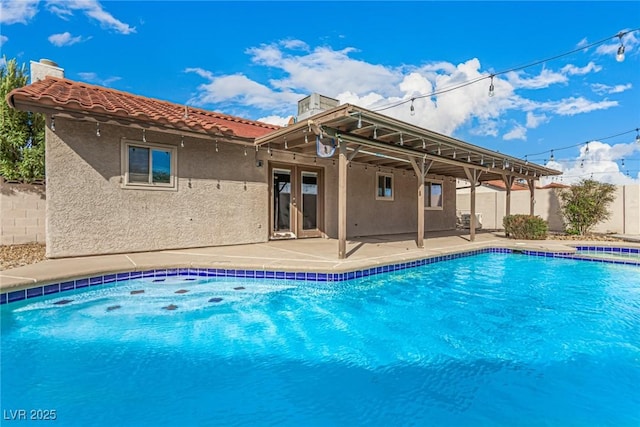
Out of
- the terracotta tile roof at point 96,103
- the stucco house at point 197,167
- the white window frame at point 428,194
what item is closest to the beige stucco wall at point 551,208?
the white window frame at point 428,194

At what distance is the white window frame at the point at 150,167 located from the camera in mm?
7000

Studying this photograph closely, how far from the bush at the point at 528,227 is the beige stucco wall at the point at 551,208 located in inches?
183

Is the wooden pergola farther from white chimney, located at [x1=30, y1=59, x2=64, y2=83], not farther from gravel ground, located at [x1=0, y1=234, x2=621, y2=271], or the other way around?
white chimney, located at [x1=30, y1=59, x2=64, y2=83]

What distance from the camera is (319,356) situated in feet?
11.0

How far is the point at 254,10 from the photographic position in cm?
1019

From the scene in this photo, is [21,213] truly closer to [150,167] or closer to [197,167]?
[150,167]

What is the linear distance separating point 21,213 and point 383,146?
8.99 metres

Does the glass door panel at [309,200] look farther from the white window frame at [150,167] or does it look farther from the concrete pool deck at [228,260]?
the white window frame at [150,167]

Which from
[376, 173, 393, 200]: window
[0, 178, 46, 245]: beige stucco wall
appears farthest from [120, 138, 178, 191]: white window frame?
[376, 173, 393, 200]: window

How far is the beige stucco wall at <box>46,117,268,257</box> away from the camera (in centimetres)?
629

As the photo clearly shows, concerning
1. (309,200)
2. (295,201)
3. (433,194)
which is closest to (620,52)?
(433,194)

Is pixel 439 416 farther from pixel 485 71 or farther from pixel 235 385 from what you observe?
pixel 485 71

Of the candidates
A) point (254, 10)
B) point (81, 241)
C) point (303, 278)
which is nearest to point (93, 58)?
point (254, 10)

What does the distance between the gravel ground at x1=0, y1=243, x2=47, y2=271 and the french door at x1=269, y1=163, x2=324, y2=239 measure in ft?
18.3
